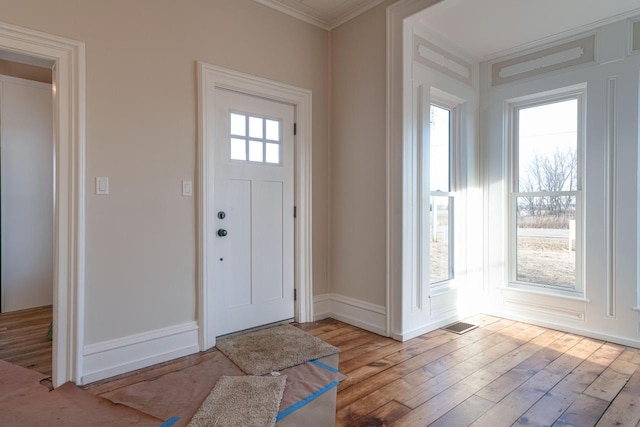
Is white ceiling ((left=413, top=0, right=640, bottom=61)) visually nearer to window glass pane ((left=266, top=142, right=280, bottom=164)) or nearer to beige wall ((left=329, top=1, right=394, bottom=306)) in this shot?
beige wall ((left=329, top=1, right=394, bottom=306))

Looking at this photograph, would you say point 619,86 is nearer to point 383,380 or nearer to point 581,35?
point 581,35

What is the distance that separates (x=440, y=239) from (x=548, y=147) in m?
1.37

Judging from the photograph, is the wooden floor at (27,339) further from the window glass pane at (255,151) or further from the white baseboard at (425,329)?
the white baseboard at (425,329)

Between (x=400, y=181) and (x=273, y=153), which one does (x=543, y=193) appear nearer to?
(x=400, y=181)

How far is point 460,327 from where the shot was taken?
3.41 meters

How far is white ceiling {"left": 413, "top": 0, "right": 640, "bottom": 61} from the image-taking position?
9.27 ft

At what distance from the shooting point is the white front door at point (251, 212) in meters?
3.00

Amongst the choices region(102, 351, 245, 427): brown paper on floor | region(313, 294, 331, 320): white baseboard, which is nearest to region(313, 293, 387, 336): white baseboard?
region(313, 294, 331, 320): white baseboard

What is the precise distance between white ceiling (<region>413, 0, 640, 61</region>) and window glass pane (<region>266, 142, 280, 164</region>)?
165cm

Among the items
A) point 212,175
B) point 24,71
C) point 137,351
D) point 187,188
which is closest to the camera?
point 137,351

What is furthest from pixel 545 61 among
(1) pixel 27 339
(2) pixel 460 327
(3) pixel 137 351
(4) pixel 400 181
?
(1) pixel 27 339

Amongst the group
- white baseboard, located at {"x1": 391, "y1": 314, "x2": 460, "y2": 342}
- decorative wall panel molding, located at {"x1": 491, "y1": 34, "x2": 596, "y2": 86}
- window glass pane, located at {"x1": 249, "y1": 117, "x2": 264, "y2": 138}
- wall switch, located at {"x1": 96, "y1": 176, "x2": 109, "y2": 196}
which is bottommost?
white baseboard, located at {"x1": 391, "y1": 314, "x2": 460, "y2": 342}

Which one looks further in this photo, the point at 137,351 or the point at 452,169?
the point at 452,169

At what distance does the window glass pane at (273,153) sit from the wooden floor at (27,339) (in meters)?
2.30
